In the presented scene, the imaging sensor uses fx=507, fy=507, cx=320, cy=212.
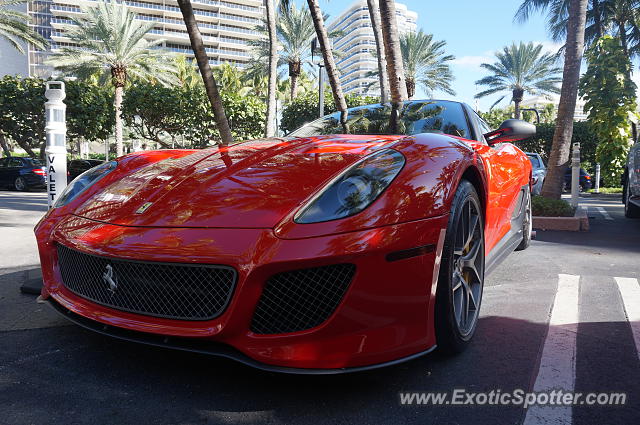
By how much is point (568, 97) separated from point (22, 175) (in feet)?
55.4

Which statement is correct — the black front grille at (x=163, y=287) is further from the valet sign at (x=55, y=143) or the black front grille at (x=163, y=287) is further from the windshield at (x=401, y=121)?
the valet sign at (x=55, y=143)

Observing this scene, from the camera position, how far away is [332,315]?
1670 mm

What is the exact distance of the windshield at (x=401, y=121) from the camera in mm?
3199

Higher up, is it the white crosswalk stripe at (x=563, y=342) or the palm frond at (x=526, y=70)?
the palm frond at (x=526, y=70)

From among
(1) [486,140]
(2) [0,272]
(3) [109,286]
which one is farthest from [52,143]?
(1) [486,140]

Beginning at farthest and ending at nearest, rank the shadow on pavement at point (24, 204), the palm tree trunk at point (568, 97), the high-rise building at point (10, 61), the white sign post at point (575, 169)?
the high-rise building at point (10, 61) → the shadow on pavement at point (24, 204) → the palm tree trunk at point (568, 97) → the white sign post at point (575, 169)

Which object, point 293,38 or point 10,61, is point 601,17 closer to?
point 293,38

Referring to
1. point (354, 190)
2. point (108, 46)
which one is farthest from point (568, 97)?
point (108, 46)

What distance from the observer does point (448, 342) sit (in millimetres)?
2082

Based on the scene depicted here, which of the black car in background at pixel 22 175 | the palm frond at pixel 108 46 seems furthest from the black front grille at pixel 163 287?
the palm frond at pixel 108 46

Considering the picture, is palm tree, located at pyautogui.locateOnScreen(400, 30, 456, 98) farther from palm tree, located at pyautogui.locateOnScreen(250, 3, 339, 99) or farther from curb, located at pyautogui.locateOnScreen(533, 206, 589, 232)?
curb, located at pyautogui.locateOnScreen(533, 206, 589, 232)

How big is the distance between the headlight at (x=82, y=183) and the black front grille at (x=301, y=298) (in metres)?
1.47

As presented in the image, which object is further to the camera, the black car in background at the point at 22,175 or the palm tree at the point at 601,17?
the palm tree at the point at 601,17

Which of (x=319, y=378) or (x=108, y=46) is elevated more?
(x=108, y=46)
